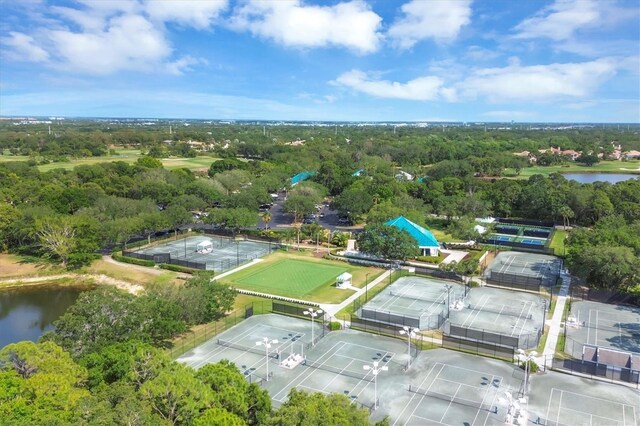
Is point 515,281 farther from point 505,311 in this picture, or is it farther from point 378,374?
point 378,374

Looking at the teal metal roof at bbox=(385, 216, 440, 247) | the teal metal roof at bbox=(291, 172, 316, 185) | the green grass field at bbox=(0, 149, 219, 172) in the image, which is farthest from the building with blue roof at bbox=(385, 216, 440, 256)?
Result: the green grass field at bbox=(0, 149, 219, 172)

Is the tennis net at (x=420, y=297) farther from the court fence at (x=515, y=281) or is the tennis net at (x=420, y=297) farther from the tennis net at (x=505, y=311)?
the court fence at (x=515, y=281)

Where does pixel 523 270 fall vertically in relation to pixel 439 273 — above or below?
above

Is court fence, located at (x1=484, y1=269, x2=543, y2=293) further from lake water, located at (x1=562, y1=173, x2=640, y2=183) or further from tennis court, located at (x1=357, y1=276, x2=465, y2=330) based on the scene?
lake water, located at (x1=562, y1=173, x2=640, y2=183)

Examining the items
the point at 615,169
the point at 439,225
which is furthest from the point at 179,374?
the point at 615,169

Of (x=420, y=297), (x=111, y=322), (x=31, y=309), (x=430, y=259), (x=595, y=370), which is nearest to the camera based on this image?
(x=595, y=370)

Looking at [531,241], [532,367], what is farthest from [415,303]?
[531,241]
